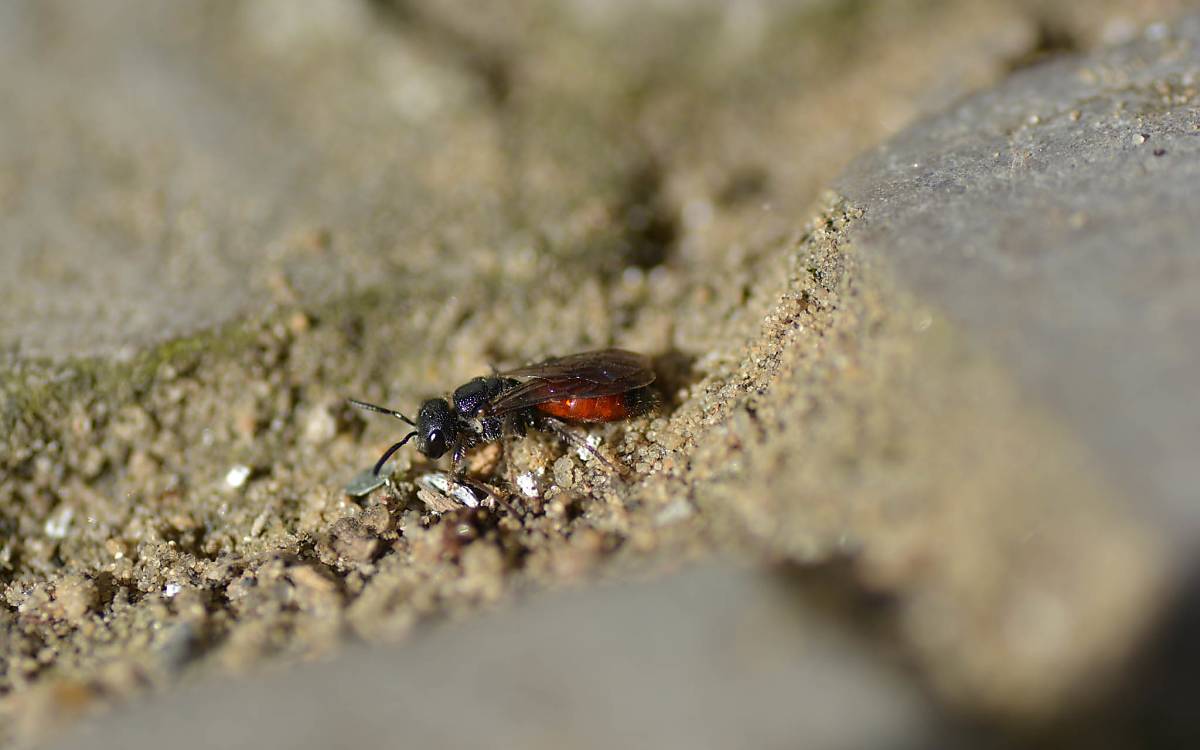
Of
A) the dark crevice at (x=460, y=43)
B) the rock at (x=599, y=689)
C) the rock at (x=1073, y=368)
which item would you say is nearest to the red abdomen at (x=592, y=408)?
the rock at (x=1073, y=368)

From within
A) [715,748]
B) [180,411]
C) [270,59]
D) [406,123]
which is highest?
[270,59]

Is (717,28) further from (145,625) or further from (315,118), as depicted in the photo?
(145,625)

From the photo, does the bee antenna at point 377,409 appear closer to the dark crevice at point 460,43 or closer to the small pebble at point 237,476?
the small pebble at point 237,476

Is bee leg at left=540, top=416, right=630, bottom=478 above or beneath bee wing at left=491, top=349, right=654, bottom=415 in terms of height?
beneath

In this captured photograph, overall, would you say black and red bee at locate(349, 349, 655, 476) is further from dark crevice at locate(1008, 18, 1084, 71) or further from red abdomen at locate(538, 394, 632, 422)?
dark crevice at locate(1008, 18, 1084, 71)

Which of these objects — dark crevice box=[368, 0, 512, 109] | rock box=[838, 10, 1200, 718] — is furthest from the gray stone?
dark crevice box=[368, 0, 512, 109]

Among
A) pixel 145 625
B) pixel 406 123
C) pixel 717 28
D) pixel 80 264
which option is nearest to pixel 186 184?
pixel 80 264

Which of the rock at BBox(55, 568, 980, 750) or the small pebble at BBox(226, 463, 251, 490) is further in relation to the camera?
the small pebble at BBox(226, 463, 251, 490)
